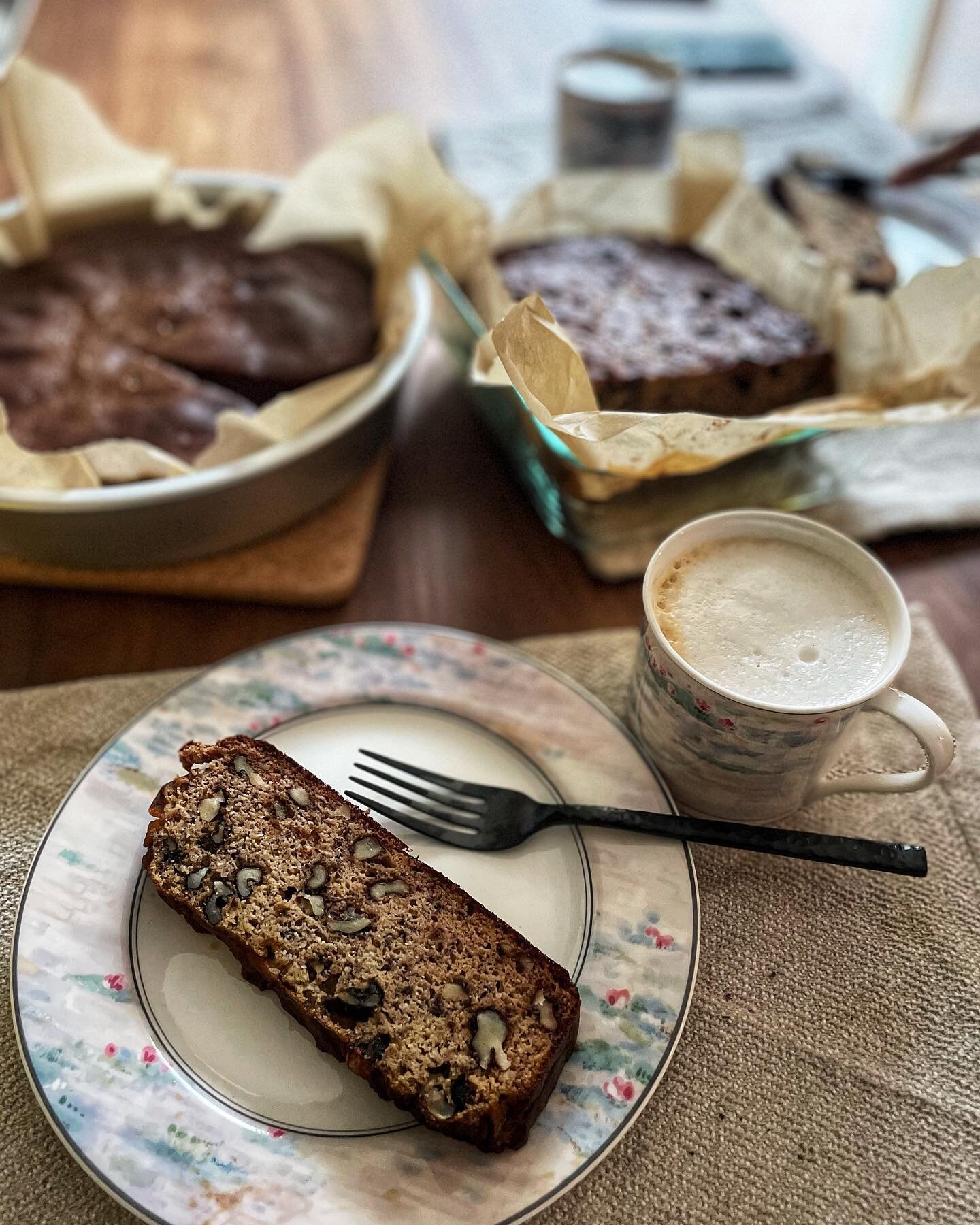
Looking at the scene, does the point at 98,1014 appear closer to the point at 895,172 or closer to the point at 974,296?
the point at 974,296

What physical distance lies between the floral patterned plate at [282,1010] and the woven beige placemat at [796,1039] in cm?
6

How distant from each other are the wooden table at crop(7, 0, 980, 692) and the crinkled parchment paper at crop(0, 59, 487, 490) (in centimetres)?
20

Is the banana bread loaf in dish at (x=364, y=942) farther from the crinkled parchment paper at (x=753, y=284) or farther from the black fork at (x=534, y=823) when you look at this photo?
the crinkled parchment paper at (x=753, y=284)

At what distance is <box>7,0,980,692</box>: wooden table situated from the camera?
3.92 ft

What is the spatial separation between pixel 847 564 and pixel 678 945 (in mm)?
379

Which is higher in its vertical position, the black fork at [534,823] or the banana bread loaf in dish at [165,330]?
the banana bread loaf in dish at [165,330]

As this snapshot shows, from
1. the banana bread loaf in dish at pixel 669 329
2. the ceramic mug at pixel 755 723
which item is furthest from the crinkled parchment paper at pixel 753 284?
the ceramic mug at pixel 755 723

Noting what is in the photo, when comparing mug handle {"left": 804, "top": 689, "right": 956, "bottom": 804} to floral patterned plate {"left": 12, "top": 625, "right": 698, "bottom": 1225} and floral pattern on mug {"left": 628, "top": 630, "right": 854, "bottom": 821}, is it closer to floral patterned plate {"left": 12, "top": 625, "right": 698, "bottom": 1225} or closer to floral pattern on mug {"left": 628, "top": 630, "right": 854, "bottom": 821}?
floral pattern on mug {"left": 628, "top": 630, "right": 854, "bottom": 821}

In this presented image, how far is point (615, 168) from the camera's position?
1.65 m

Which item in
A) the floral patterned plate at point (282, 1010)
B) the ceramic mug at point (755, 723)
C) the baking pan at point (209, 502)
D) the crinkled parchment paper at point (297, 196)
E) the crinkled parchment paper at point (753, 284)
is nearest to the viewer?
the floral patterned plate at point (282, 1010)

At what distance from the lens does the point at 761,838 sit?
0.90m

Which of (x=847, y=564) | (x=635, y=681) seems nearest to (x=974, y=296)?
(x=847, y=564)

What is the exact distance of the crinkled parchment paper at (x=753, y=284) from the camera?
950 millimetres

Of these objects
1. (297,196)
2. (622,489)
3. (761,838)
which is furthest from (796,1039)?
(297,196)
